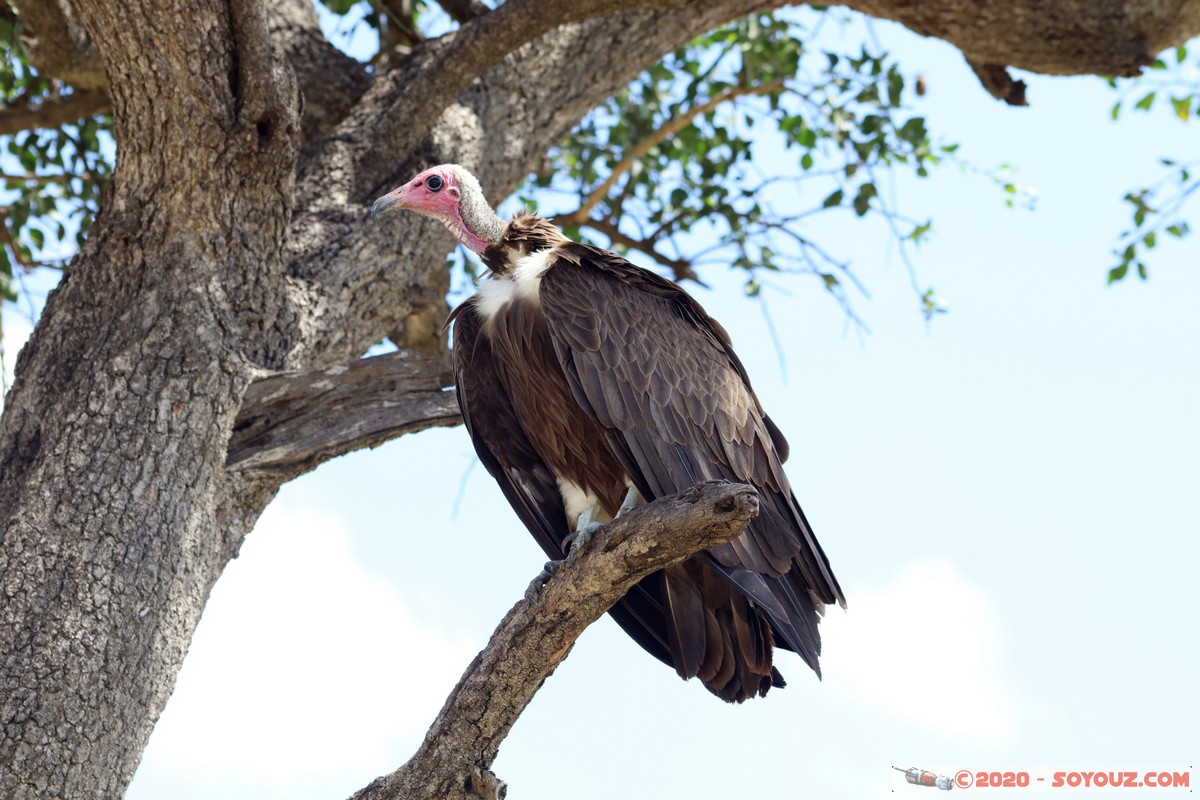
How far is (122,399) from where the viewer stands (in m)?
3.80

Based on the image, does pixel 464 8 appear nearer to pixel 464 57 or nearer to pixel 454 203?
pixel 464 57

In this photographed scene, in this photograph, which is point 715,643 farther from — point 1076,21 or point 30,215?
point 30,215

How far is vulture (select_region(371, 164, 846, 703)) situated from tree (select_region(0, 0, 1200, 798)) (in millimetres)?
427

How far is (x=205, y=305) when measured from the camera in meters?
4.06

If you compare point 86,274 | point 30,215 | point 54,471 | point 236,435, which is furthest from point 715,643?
point 30,215

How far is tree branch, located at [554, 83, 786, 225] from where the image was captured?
6273 millimetres

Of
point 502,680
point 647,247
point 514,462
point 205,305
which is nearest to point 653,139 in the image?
point 647,247

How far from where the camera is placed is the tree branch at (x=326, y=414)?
4.09 m

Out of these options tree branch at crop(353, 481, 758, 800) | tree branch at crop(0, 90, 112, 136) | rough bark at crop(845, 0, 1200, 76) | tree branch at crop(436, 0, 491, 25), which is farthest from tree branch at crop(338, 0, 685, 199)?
tree branch at crop(353, 481, 758, 800)

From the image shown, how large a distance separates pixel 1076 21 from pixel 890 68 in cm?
88

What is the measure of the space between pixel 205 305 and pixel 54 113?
8.12 feet

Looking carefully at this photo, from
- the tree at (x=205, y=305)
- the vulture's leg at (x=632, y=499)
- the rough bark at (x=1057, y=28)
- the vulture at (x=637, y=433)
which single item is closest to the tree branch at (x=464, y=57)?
the tree at (x=205, y=305)

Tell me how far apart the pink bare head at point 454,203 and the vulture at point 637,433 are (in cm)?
18

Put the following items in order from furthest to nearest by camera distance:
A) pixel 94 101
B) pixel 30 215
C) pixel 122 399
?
pixel 30 215 < pixel 94 101 < pixel 122 399
